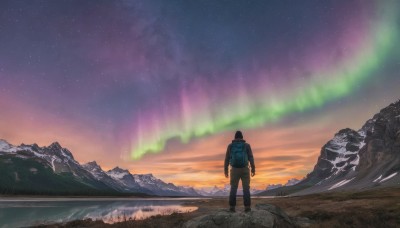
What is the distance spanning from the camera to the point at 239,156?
17828 mm

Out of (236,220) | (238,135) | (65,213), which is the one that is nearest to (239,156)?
(238,135)

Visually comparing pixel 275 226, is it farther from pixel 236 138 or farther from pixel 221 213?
pixel 236 138

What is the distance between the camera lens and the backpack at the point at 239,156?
17828mm

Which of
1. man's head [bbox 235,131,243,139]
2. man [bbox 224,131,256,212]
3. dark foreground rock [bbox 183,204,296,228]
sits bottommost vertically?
dark foreground rock [bbox 183,204,296,228]

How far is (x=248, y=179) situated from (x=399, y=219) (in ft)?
62.4

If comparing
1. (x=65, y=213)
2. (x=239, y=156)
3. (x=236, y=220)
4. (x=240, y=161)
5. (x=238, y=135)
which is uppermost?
(x=238, y=135)

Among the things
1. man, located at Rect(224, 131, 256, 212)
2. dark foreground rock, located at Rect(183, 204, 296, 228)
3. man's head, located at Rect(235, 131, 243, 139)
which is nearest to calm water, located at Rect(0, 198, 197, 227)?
dark foreground rock, located at Rect(183, 204, 296, 228)

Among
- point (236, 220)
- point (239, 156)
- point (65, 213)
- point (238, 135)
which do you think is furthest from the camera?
point (65, 213)

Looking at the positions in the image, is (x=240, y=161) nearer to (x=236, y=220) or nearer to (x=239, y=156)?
(x=239, y=156)

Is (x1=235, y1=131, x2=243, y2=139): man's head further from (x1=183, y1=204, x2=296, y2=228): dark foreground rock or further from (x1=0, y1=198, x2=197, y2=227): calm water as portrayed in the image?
(x1=0, y1=198, x2=197, y2=227): calm water

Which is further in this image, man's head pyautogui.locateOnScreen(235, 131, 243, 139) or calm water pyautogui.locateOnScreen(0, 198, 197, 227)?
calm water pyautogui.locateOnScreen(0, 198, 197, 227)

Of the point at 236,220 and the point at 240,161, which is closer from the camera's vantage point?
the point at 236,220

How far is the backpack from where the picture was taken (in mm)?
17828

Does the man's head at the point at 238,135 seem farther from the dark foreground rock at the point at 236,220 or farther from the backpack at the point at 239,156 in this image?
the dark foreground rock at the point at 236,220
